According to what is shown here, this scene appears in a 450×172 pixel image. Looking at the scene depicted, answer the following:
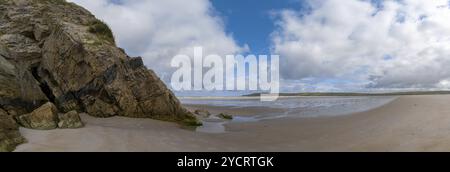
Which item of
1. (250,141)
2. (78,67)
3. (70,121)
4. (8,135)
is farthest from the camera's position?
(78,67)

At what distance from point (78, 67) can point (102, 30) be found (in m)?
3.65

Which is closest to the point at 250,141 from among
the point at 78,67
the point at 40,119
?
the point at 40,119

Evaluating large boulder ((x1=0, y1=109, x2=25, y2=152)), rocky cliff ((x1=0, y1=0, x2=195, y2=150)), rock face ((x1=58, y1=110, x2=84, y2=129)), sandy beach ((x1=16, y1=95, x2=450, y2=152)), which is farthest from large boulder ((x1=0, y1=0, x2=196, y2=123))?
large boulder ((x1=0, y1=109, x2=25, y2=152))

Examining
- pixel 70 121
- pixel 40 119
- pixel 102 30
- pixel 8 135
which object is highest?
pixel 102 30

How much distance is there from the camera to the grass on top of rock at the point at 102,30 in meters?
19.3

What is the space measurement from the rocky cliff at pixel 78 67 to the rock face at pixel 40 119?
3521 mm

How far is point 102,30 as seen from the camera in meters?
20.0

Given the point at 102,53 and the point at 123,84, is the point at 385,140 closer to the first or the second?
the point at 123,84

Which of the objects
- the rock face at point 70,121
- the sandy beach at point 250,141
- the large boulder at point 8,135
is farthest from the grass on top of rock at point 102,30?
the large boulder at point 8,135

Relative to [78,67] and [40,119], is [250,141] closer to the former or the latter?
[40,119]

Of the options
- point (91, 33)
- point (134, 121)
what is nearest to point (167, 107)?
point (134, 121)

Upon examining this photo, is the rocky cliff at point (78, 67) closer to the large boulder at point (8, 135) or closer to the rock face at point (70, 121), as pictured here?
the rock face at point (70, 121)

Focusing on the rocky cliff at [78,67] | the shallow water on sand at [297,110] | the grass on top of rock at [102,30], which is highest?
the grass on top of rock at [102,30]
